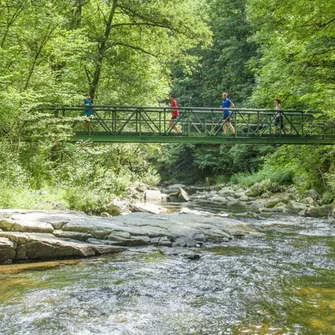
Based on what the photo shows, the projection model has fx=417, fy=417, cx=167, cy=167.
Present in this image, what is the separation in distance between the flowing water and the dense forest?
4.23 m

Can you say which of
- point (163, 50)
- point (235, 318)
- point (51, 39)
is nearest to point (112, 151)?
point (163, 50)

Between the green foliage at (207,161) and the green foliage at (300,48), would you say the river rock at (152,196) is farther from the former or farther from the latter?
the green foliage at (207,161)

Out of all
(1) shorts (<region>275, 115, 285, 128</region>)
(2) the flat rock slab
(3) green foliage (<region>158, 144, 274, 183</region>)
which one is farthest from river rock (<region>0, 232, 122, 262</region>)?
(3) green foliage (<region>158, 144, 274, 183</region>)

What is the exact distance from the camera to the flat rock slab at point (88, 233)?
6.84 m

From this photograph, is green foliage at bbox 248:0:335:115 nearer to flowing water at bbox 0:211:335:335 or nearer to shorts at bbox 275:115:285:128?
shorts at bbox 275:115:285:128

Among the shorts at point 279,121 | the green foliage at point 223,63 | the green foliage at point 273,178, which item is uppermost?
the green foliage at point 223,63

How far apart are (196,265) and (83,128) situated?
11162mm

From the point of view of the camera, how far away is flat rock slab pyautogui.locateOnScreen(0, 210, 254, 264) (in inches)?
269

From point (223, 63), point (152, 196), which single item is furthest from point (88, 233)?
point (223, 63)

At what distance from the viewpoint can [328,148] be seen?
647 inches

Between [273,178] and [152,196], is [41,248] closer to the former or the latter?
[152,196]

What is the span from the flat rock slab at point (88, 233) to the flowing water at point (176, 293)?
1.32 feet

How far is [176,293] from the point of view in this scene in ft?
16.6

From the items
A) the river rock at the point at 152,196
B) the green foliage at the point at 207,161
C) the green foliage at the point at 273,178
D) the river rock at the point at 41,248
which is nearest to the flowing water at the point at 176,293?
the river rock at the point at 41,248
